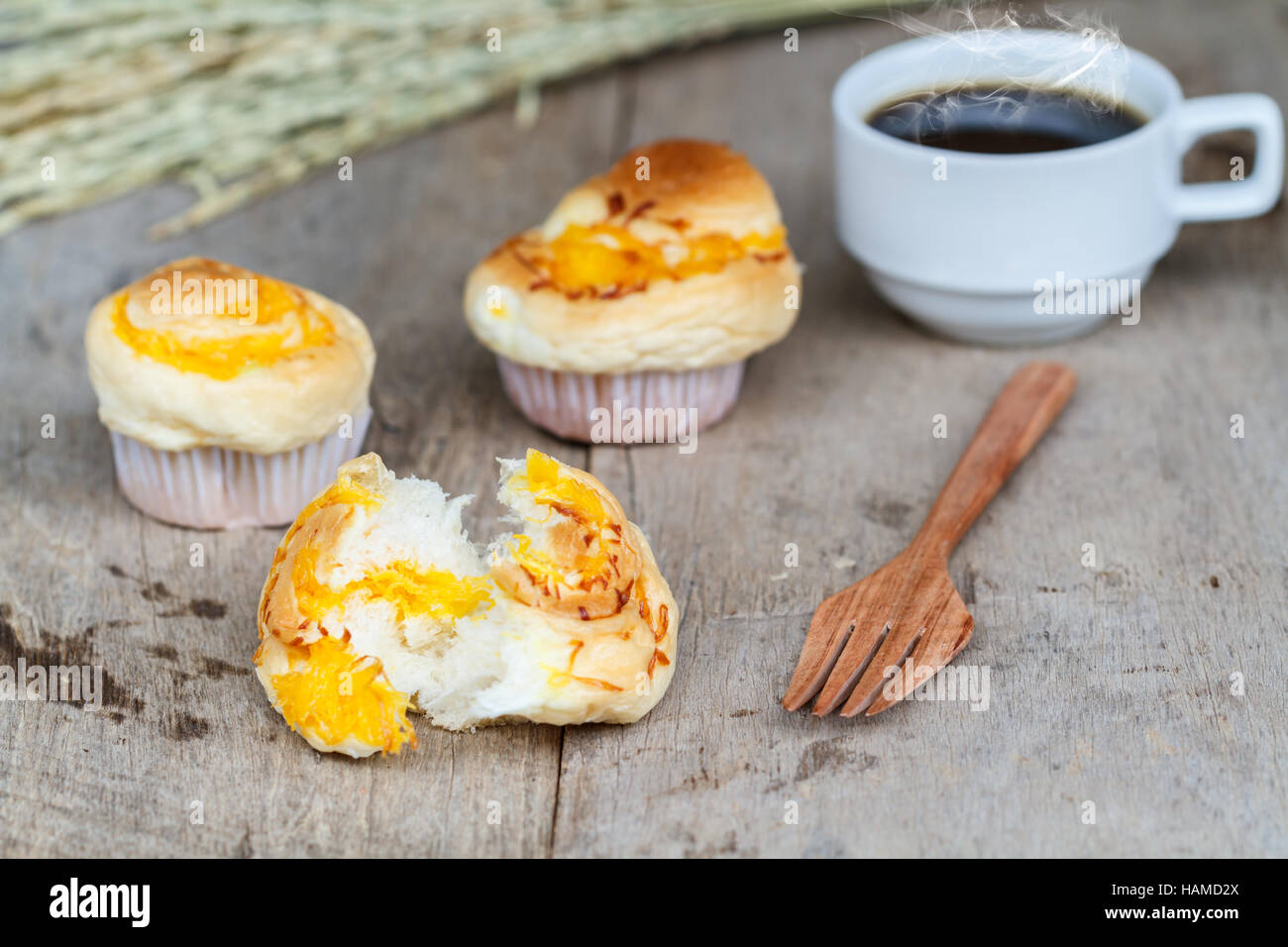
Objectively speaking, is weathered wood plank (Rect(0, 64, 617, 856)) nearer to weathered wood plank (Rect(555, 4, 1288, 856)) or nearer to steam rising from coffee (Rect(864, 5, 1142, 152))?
weathered wood plank (Rect(555, 4, 1288, 856))

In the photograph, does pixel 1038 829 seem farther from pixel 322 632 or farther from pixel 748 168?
pixel 748 168

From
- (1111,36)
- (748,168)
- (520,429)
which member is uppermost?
(1111,36)

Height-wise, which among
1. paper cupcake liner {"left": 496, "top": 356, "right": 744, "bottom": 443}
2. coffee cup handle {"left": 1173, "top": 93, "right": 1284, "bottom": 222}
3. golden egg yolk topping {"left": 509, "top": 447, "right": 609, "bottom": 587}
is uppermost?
coffee cup handle {"left": 1173, "top": 93, "right": 1284, "bottom": 222}

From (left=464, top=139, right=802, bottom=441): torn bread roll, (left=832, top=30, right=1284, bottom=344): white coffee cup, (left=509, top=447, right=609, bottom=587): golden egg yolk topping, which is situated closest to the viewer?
(left=509, top=447, right=609, bottom=587): golden egg yolk topping

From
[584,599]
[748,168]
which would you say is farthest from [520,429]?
[584,599]

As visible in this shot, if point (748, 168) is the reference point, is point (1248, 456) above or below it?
below

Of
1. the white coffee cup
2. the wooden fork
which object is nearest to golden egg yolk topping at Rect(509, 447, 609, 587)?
the wooden fork
